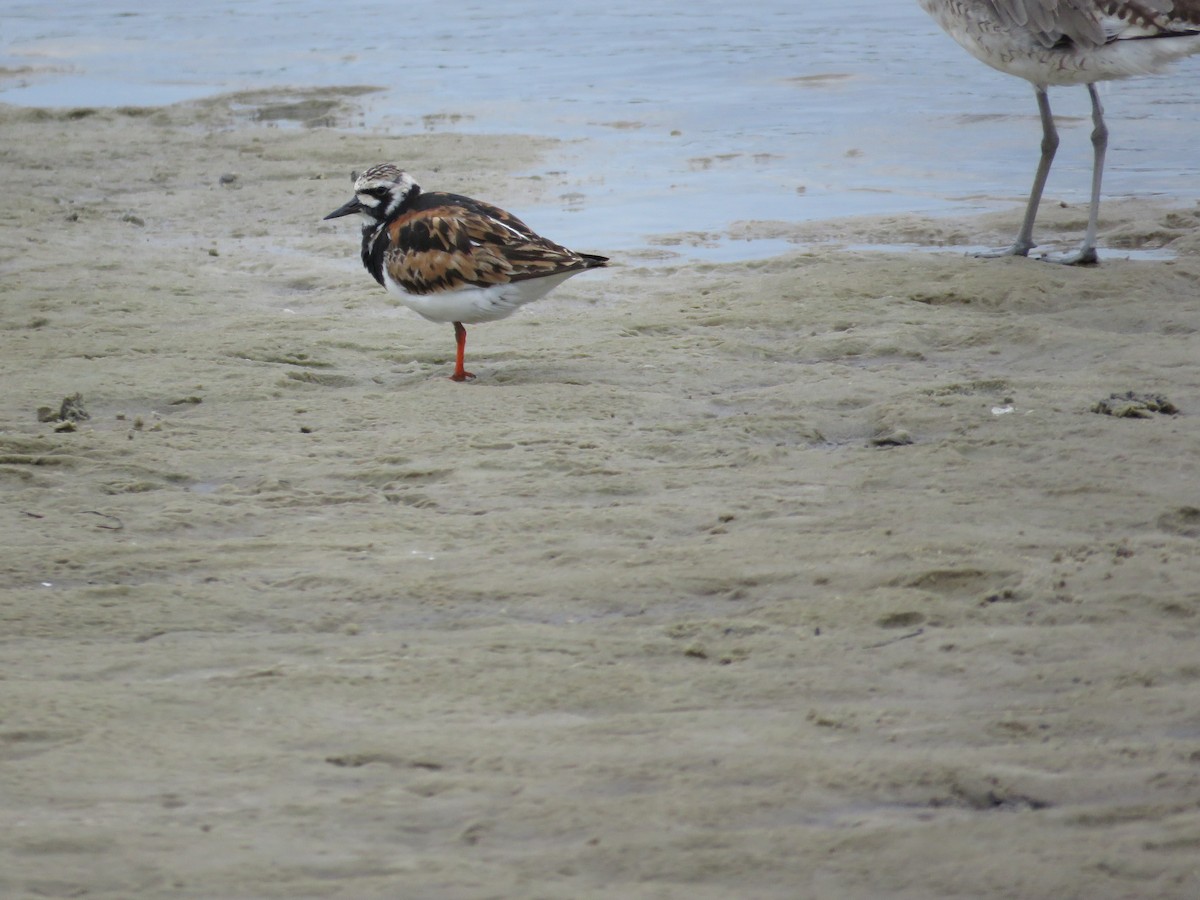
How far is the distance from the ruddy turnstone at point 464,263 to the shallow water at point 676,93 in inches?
92.6

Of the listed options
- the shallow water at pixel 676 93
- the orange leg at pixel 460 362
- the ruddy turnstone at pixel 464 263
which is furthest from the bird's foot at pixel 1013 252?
the orange leg at pixel 460 362

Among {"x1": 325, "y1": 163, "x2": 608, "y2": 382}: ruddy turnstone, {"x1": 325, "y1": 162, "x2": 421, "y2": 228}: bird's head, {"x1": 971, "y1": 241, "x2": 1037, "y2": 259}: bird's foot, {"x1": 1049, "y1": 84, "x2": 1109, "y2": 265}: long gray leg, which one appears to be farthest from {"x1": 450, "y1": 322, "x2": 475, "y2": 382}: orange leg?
{"x1": 1049, "y1": 84, "x2": 1109, "y2": 265}: long gray leg

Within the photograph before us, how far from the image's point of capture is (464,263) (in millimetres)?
6699

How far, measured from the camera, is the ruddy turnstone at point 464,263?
264 inches

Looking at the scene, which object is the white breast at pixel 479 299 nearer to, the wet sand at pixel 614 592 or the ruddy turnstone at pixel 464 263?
the ruddy turnstone at pixel 464 263

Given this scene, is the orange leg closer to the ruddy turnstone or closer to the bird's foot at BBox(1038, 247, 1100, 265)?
the ruddy turnstone

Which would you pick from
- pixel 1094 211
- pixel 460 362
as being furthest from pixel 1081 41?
pixel 460 362

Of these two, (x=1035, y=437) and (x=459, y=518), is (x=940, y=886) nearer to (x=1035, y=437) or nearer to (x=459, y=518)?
(x=459, y=518)

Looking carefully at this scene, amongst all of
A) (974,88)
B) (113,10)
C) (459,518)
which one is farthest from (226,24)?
(459,518)

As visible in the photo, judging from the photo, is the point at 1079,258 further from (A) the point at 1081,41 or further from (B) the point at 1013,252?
(A) the point at 1081,41

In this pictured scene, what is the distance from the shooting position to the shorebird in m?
8.34

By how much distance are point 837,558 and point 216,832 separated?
2052 mm

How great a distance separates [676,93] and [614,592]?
10701 millimetres

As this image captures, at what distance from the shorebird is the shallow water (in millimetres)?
1324
